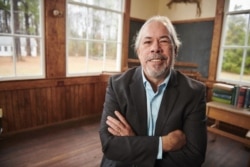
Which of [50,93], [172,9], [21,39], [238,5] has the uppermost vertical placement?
[172,9]

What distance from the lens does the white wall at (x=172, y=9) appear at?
3.60 meters

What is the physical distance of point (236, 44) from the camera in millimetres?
3312

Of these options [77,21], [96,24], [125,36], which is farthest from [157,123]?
[125,36]

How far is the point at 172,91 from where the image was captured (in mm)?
1174

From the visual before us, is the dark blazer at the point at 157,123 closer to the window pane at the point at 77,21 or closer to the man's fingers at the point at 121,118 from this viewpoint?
the man's fingers at the point at 121,118

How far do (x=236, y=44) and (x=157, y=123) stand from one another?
9.59ft

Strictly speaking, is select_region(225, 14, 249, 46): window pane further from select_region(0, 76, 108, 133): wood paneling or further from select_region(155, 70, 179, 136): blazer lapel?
select_region(155, 70, 179, 136): blazer lapel

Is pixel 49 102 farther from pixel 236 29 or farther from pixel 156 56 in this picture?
pixel 236 29

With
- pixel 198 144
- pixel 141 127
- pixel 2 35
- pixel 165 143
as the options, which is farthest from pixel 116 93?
pixel 2 35

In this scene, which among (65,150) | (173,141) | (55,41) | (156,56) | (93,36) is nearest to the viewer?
(173,141)

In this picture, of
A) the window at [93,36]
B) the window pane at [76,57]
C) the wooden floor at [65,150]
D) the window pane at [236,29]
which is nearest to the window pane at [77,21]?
the window at [93,36]

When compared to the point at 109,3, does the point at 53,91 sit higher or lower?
lower

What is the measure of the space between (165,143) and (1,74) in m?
2.57

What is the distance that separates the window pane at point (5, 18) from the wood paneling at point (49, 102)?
740mm
